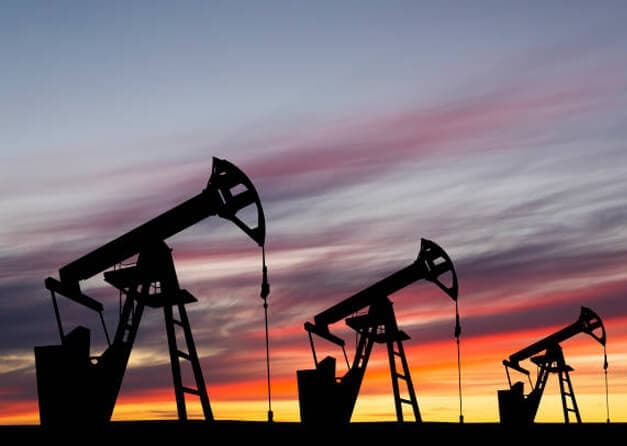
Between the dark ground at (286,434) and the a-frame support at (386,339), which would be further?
the a-frame support at (386,339)

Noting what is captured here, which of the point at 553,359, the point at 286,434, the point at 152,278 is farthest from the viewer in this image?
the point at 553,359

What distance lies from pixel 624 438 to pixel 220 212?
12.5 m

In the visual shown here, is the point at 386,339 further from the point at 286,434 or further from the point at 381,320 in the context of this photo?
the point at 286,434

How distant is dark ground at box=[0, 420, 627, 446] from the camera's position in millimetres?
18609

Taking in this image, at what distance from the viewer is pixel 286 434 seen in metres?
20.5

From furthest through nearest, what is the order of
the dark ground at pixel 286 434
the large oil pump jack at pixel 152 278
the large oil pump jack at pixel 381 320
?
the large oil pump jack at pixel 381 320, the large oil pump jack at pixel 152 278, the dark ground at pixel 286 434

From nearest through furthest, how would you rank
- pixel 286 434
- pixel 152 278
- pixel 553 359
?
pixel 286 434 < pixel 152 278 < pixel 553 359

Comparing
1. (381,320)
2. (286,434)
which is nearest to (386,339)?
(381,320)

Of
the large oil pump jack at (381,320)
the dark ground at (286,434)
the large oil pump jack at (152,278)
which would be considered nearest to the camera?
the dark ground at (286,434)

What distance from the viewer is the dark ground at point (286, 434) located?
1861 centimetres

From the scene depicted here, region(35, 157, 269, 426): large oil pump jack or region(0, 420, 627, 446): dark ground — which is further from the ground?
region(35, 157, 269, 426): large oil pump jack

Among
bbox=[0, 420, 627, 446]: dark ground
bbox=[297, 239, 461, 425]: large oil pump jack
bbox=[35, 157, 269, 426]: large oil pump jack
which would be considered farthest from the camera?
bbox=[297, 239, 461, 425]: large oil pump jack

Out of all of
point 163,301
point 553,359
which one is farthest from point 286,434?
point 553,359

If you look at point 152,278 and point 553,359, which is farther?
point 553,359
